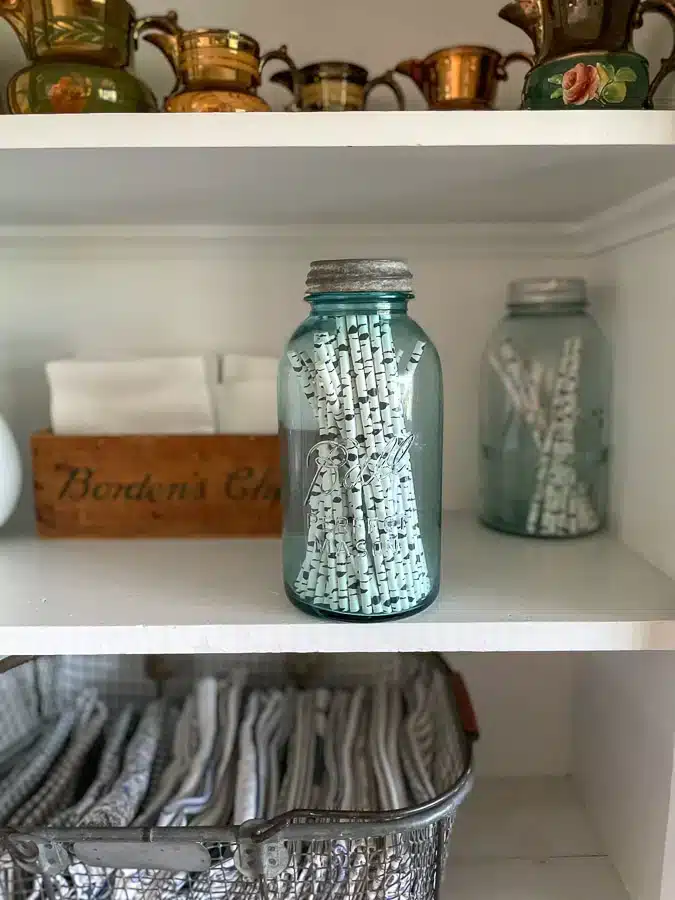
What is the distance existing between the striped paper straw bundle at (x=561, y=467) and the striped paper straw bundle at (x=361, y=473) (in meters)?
0.24

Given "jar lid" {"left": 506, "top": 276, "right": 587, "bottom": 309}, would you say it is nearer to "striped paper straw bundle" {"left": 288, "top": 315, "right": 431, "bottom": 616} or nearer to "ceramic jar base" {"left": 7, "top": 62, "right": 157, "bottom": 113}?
"striped paper straw bundle" {"left": 288, "top": 315, "right": 431, "bottom": 616}

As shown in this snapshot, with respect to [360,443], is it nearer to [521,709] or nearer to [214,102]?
[214,102]

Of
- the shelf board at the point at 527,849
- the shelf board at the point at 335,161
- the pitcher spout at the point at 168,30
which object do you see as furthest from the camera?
→ the shelf board at the point at 527,849

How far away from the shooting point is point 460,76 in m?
0.57

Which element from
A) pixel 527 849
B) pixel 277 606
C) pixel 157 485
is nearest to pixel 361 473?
pixel 277 606

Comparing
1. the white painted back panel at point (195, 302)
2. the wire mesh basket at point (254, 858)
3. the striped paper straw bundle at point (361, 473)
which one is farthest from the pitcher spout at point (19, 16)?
the wire mesh basket at point (254, 858)

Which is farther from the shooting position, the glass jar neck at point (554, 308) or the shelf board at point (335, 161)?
the glass jar neck at point (554, 308)

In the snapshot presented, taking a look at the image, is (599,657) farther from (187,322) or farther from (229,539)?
(187,322)

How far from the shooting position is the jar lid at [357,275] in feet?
1.63

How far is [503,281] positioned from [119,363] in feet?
1.36

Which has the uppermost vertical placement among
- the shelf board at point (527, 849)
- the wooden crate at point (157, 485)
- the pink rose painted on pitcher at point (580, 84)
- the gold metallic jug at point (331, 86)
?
the gold metallic jug at point (331, 86)

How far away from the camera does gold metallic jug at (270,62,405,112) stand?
58 cm

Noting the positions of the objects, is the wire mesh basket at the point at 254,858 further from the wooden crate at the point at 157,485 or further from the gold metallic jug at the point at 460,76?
the gold metallic jug at the point at 460,76

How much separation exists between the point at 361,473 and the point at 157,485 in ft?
0.90
